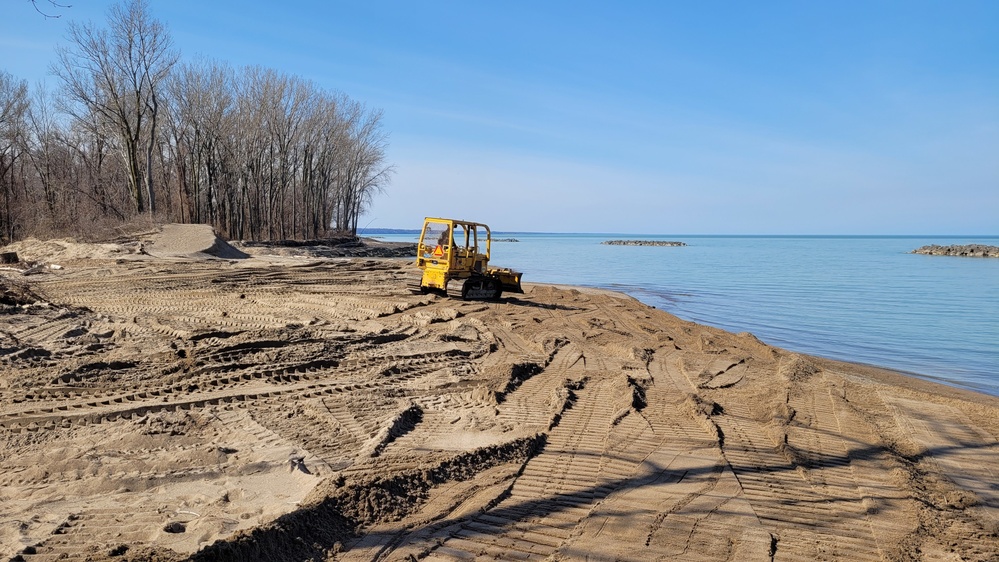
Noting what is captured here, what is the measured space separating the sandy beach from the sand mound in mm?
14106

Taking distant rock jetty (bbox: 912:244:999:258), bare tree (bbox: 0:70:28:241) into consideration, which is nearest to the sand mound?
bare tree (bbox: 0:70:28:241)

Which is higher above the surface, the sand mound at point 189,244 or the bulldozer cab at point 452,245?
the bulldozer cab at point 452,245

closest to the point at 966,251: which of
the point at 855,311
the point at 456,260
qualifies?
the point at 855,311

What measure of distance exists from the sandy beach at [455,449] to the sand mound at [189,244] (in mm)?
14106

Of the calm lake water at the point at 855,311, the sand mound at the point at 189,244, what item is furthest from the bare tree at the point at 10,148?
the calm lake water at the point at 855,311

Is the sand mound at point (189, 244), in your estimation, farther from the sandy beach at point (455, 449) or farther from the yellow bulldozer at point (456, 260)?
the sandy beach at point (455, 449)

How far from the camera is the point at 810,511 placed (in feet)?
17.5

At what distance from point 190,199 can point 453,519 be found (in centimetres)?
4894

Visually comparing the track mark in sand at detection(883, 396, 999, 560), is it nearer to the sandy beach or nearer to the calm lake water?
the sandy beach

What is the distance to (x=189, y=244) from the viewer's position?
2814 centimetres

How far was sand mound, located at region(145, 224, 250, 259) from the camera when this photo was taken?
88.6 feet

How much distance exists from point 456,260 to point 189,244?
16220 millimetres

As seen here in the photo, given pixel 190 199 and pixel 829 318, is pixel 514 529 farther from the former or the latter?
pixel 190 199

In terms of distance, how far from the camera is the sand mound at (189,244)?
27005 millimetres
